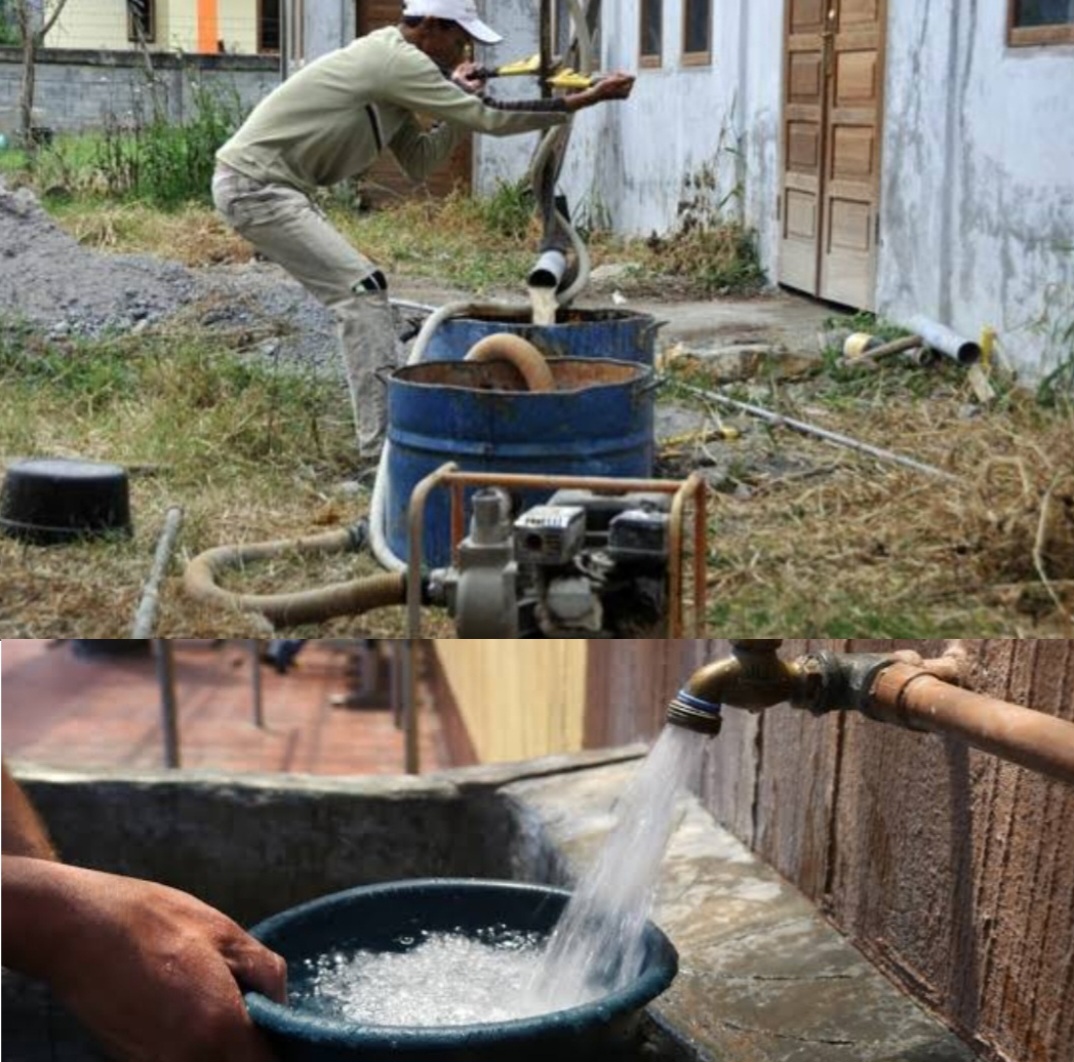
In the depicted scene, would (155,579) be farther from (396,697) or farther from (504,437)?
(396,697)

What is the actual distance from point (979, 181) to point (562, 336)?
0.70m

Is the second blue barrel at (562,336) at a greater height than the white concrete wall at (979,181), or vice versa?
the white concrete wall at (979,181)

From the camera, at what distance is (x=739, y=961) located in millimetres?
1553

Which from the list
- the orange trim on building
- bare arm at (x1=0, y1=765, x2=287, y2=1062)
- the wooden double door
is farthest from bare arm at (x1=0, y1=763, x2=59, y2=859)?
the wooden double door

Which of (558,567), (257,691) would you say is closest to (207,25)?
(558,567)

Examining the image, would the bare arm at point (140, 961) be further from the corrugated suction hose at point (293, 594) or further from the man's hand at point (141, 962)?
the corrugated suction hose at point (293, 594)

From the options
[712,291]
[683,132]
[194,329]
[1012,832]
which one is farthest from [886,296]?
[1012,832]

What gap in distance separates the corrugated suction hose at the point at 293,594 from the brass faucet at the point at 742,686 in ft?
1.42

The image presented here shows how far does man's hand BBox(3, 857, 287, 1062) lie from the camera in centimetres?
123

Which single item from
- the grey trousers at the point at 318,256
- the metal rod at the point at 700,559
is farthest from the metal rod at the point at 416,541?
the grey trousers at the point at 318,256

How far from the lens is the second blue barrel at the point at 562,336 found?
7.41 feet

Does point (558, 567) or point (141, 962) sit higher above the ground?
point (558, 567)

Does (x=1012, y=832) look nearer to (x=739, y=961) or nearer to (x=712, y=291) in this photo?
(x=739, y=961)

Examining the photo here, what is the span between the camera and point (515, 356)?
1.97m
